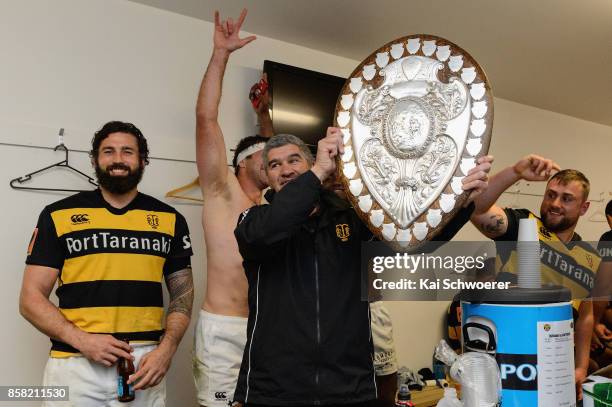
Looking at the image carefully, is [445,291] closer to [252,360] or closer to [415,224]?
[415,224]

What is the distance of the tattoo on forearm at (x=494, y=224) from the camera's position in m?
1.37

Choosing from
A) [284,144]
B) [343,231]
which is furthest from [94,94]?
[343,231]

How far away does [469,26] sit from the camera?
271 cm

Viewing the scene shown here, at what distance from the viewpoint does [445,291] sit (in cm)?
114

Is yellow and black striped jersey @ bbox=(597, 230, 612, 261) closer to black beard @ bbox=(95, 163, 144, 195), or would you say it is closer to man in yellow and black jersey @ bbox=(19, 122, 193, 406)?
man in yellow and black jersey @ bbox=(19, 122, 193, 406)

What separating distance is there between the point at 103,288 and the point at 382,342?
47.4 inches

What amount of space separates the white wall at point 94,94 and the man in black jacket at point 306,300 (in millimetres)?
1265

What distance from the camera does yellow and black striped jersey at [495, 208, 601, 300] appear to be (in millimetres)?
1371

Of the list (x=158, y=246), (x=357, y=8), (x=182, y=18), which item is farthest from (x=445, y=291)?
(x=182, y=18)

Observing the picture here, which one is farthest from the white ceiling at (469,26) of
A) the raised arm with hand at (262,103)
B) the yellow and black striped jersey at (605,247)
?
the yellow and black striped jersey at (605,247)

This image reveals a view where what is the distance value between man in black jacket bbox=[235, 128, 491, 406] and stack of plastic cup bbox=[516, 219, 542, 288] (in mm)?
140

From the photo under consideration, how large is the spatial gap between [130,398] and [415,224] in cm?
100

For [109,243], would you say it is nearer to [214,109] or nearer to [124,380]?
[124,380]

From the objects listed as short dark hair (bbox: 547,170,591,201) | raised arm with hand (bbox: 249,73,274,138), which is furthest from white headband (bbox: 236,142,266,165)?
short dark hair (bbox: 547,170,591,201)
